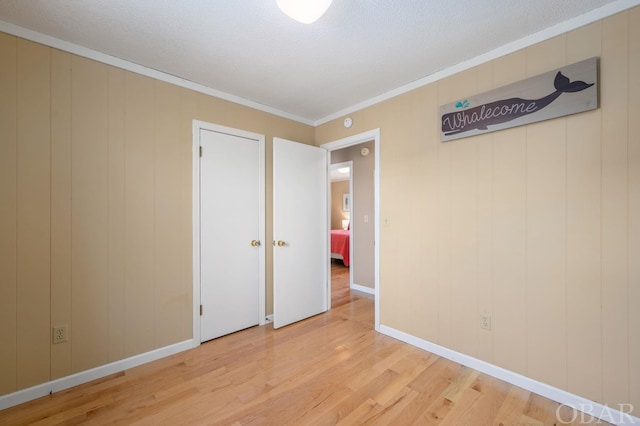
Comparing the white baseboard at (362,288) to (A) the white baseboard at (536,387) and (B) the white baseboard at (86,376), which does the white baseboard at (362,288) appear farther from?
(B) the white baseboard at (86,376)

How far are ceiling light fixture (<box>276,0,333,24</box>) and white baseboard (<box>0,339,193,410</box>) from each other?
274 centimetres

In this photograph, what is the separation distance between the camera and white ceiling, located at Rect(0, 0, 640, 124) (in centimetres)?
163

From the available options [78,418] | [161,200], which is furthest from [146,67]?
[78,418]

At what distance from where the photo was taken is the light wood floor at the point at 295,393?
166cm

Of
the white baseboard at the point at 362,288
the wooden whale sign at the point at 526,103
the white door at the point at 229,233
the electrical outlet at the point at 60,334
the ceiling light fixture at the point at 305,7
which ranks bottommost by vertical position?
the white baseboard at the point at 362,288

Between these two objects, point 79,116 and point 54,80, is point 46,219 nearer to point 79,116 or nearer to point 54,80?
point 79,116

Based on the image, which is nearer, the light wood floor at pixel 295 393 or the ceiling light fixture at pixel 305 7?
the ceiling light fixture at pixel 305 7

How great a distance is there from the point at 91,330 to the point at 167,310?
52 cm

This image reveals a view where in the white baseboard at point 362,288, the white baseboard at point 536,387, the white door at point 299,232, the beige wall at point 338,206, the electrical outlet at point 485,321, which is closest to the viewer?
the white baseboard at point 536,387

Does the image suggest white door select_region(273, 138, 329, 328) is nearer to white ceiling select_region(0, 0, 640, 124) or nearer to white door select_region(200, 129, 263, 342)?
white door select_region(200, 129, 263, 342)

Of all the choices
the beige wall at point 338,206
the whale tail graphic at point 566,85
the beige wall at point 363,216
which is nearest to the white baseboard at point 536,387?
the beige wall at point 363,216

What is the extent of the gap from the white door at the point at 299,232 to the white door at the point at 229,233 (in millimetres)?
250

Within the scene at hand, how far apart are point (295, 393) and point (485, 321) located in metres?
1.57

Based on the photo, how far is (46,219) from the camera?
1887 mm
